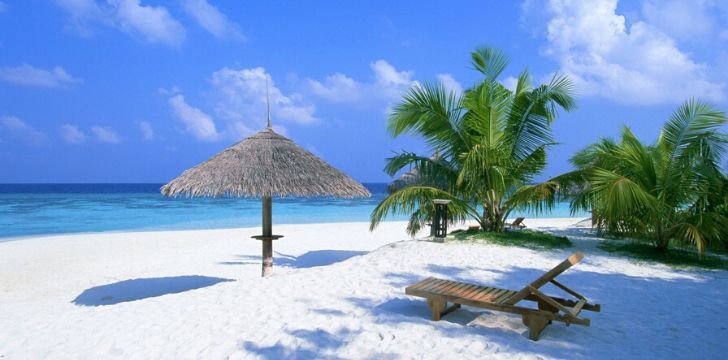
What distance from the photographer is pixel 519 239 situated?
8.46 metres

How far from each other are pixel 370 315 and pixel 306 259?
6158mm

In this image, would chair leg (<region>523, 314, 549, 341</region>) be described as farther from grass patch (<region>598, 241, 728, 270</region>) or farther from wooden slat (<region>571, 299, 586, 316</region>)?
grass patch (<region>598, 241, 728, 270</region>)

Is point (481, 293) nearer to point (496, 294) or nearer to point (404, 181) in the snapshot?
point (496, 294)

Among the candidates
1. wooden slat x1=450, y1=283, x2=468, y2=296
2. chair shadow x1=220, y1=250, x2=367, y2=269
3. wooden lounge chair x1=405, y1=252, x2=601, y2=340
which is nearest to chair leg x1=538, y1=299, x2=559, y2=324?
wooden lounge chair x1=405, y1=252, x2=601, y2=340

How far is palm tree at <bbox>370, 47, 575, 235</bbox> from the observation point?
8.92m

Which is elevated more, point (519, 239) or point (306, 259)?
point (519, 239)

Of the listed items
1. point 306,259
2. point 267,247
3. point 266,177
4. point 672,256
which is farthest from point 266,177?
point 672,256

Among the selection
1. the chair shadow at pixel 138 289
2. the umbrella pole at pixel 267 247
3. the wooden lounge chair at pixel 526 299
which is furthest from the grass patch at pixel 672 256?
the chair shadow at pixel 138 289

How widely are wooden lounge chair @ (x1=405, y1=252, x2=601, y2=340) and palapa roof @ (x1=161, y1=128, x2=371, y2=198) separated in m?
3.15

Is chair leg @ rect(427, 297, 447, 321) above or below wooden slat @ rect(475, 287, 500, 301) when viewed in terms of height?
below

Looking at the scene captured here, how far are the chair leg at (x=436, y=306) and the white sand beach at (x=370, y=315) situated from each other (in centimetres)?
9

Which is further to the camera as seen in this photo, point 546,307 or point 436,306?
point 436,306

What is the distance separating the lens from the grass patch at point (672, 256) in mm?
7121

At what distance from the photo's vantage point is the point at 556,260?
717cm
